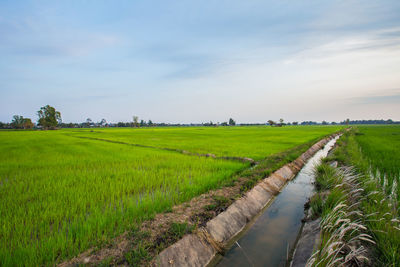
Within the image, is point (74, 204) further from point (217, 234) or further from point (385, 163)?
point (385, 163)

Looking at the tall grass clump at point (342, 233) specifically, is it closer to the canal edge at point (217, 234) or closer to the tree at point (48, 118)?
the canal edge at point (217, 234)

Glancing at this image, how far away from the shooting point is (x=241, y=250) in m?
3.22

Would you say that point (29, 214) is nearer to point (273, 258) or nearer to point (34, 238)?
point (34, 238)

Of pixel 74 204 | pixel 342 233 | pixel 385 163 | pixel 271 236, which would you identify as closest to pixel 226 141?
pixel 385 163

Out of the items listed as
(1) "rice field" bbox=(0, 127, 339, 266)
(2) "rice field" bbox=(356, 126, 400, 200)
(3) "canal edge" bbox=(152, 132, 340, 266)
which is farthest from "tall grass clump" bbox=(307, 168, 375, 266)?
(1) "rice field" bbox=(0, 127, 339, 266)

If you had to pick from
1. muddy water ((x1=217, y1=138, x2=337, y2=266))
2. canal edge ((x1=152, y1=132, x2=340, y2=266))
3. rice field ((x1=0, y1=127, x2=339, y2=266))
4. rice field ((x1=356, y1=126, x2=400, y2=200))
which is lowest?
muddy water ((x1=217, y1=138, x2=337, y2=266))

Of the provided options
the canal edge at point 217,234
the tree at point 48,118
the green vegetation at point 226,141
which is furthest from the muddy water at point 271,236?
the tree at point 48,118

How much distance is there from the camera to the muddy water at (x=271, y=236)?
3.00 metres

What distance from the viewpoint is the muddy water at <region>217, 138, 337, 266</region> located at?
3004 mm

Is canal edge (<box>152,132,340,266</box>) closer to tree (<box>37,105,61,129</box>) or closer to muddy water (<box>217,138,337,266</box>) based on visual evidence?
muddy water (<box>217,138,337,266</box>)

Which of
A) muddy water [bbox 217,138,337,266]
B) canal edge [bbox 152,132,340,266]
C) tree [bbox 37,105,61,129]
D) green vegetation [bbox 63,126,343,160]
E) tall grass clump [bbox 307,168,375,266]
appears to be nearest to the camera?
tall grass clump [bbox 307,168,375,266]

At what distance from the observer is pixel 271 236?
369 centimetres

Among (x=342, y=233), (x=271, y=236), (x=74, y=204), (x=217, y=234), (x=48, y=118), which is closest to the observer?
(x=342, y=233)

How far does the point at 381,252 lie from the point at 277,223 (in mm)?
1963
